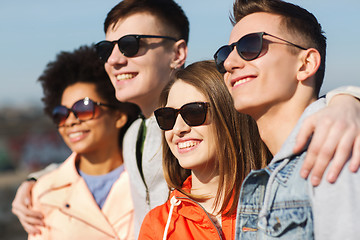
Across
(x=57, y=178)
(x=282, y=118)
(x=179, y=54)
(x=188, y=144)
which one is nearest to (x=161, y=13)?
(x=179, y=54)

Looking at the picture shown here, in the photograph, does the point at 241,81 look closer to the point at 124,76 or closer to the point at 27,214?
the point at 124,76

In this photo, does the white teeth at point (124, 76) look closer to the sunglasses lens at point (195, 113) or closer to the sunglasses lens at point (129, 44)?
the sunglasses lens at point (129, 44)

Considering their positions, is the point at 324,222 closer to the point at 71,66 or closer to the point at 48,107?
the point at 71,66

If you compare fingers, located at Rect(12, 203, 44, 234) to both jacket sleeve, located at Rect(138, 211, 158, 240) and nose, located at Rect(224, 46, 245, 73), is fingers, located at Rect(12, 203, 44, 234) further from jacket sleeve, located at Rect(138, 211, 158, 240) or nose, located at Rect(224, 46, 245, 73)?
nose, located at Rect(224, 46, 245, 73)

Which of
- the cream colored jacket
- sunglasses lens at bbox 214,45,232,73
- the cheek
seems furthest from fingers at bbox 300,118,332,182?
the cream colored jacket

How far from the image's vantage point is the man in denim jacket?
6.16ft

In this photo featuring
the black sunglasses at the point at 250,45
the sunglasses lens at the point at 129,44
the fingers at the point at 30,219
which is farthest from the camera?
the fingers at the point at 30,219

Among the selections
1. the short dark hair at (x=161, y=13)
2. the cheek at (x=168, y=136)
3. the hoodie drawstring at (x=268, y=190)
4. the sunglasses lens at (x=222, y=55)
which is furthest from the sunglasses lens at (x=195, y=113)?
the short dark hair at (x=161, y=13)

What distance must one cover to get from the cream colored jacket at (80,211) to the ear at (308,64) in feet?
7.16

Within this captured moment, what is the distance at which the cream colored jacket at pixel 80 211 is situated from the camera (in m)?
3.80

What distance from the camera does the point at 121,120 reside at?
416cm

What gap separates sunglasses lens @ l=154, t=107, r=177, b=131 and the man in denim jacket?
0.44m

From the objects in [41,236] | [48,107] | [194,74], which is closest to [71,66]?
[48,107]

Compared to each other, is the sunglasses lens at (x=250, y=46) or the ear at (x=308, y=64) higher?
the sunglasses lens at (x=250, y=46)
